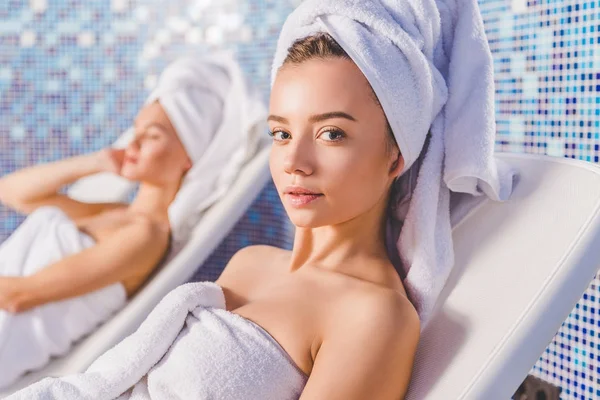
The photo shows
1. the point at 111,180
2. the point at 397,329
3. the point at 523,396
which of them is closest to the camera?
the point at 397,329

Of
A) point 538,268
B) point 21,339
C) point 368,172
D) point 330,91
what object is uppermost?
point 330,91

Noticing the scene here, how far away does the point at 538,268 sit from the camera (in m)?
1.01

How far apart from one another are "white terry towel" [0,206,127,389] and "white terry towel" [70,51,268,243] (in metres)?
0.31

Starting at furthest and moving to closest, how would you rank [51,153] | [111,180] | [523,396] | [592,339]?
1. [51,153]
2. [111,180]
3. [592,339]
4. [523,396]

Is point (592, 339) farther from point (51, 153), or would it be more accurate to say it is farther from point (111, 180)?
point (51, 153)

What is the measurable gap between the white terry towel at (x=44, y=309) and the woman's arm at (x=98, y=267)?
0.03m

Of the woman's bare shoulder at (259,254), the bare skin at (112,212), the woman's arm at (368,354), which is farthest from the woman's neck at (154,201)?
the woman's arm at (368,354)

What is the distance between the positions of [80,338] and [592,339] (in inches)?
51.7

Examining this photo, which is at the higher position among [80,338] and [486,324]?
[486,324]

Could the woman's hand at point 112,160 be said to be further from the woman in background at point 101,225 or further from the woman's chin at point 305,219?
the woman's chin at point 305,219

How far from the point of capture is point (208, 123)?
212cm

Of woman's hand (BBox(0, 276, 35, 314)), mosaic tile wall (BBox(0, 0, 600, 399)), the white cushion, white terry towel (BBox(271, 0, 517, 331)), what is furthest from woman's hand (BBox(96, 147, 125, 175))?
the white cushion

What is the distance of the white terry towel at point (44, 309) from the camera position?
5.38ft

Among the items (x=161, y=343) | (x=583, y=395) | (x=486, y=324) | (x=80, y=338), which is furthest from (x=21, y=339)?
(x=583, y=395)
